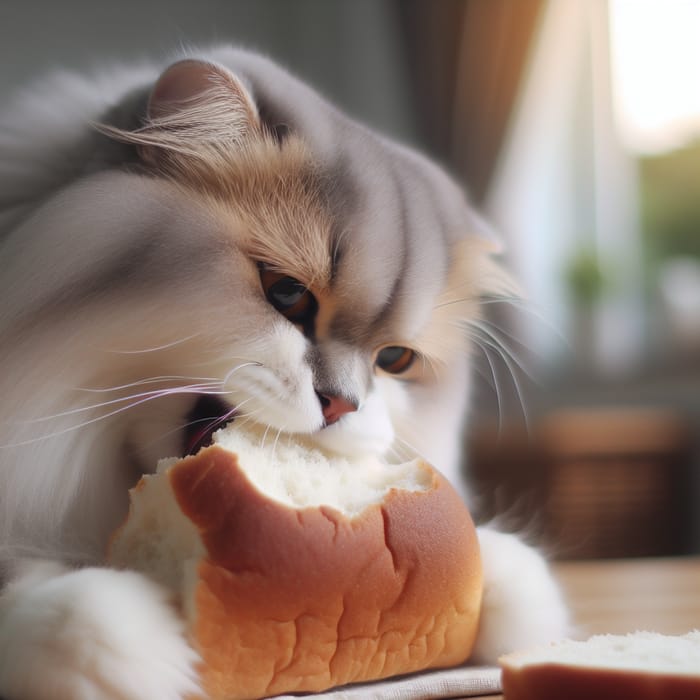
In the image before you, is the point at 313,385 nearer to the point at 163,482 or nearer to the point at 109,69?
the point at 163,482

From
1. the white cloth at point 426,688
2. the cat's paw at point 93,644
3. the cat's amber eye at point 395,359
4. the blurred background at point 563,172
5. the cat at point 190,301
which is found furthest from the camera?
the blurred background at point 563,172

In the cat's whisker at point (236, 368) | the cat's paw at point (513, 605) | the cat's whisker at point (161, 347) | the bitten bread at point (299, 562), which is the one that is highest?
the cat's whisker at point (161, 347)

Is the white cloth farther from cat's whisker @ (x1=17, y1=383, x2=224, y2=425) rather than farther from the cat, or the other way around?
cat's whisker @ (x1=17, y1=383, x2=224, y2=425)

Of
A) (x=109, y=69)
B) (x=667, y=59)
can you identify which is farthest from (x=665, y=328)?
(x=109, y=69)

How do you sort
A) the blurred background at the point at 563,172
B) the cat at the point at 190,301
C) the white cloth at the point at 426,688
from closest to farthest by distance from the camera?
the white cloth at the point at 426,688 < the cat at the point at 190,301 < the blurred background at the point at 563,172

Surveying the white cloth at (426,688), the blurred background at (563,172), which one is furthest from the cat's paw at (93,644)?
the blurred background at (563,172)

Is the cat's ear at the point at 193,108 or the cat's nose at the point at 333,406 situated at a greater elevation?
the cat's ear at the point at 193,108

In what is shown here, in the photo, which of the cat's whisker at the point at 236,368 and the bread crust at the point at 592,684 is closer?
the bread crust at the point at 592,684

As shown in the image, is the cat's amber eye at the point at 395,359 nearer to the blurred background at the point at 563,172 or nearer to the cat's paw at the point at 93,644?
the cat's paw at the point at 93,644
